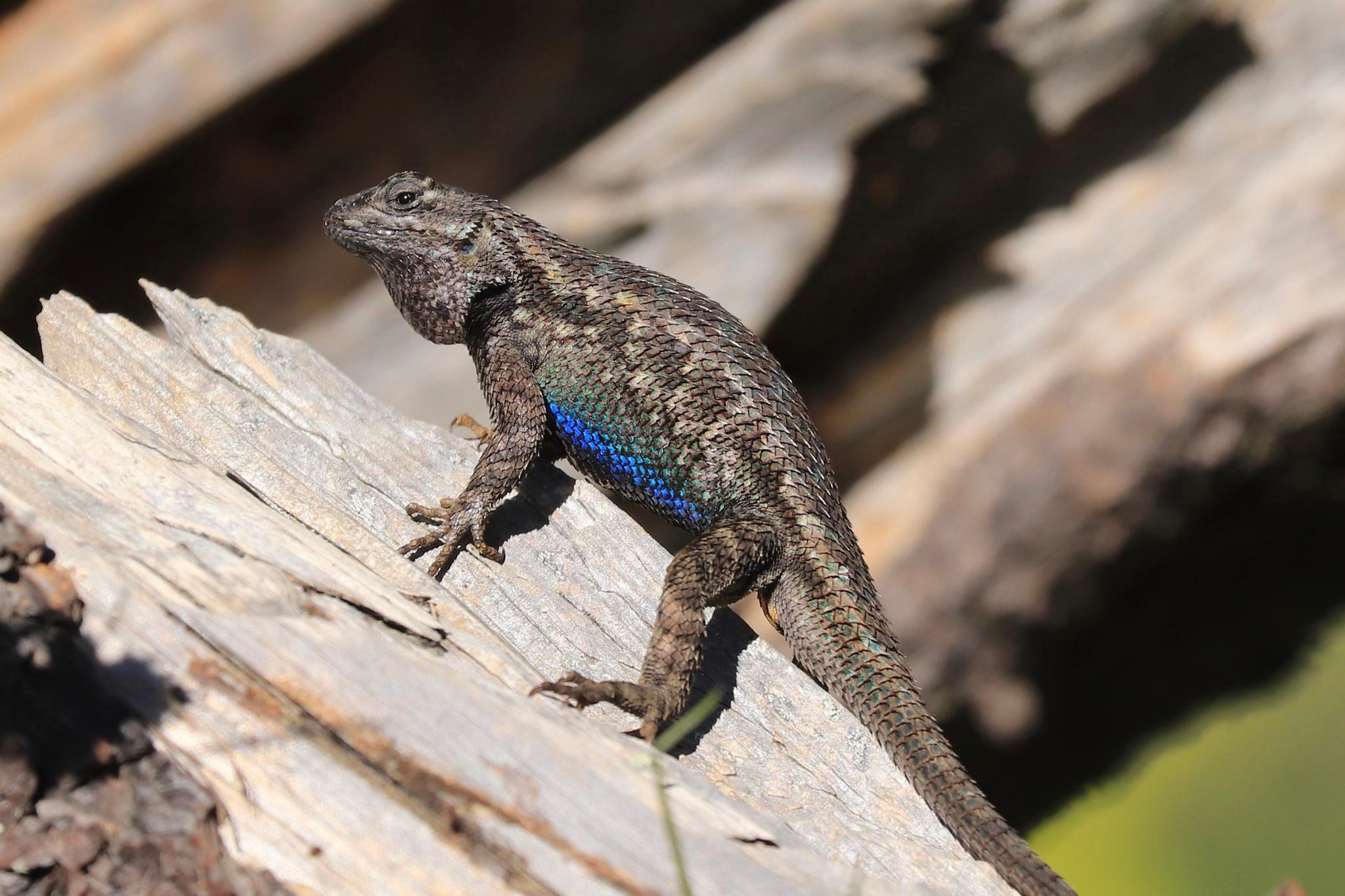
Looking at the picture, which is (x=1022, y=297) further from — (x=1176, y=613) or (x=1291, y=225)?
(x=1176, y=613)

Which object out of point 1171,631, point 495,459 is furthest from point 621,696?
point 1171,631

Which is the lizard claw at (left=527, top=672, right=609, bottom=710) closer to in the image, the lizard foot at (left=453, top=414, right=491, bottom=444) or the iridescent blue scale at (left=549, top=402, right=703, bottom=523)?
the iridescent blue scale at (left=549, top=402, right=703, bottom=523)

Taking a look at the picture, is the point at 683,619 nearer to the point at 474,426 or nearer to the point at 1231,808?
the point at 474,426

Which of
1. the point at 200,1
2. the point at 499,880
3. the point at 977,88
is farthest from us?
the point at 977,88

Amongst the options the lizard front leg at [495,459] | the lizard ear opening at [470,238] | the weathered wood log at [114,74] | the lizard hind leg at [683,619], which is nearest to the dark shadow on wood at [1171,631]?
the lizard hind leg at [683,619]

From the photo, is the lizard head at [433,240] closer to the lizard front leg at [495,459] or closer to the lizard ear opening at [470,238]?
A: the lizard ear opening at [470,238]

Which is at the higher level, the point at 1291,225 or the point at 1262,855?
the point at 1291,225

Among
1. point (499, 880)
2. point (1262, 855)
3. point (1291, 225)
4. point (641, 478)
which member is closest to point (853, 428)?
point (1291, 225)
